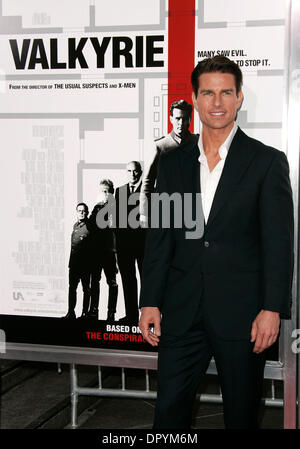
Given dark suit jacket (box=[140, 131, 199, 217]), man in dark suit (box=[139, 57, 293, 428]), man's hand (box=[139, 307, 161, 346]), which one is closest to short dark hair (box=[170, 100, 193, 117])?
dark suit jacket (box=[140, 131, 199, 217])

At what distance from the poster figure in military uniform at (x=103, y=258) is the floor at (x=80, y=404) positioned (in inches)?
45.4

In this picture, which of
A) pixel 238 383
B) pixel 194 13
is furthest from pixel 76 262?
pixel 194 13

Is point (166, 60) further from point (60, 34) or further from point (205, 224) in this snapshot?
point (205, 224)

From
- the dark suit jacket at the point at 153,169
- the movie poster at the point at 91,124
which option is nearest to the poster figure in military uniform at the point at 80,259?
the movie poster at the point at 91,124

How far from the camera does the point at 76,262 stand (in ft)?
10.3

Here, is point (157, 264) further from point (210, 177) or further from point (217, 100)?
point (217, 100)

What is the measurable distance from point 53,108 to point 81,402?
2.28 meters

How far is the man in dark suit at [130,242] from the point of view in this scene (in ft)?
9.95

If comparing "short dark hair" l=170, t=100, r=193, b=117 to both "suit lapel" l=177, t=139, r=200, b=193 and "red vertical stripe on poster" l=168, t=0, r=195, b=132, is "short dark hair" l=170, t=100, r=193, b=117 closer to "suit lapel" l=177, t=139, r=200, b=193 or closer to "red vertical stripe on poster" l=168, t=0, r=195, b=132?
"red vertical stripe on poster" l=168, t=0, r=195, b=132

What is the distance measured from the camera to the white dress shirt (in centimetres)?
255

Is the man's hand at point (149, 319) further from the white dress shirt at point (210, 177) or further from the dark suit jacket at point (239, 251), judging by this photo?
the white dress shirt at point (210, 177)

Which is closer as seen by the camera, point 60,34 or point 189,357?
point 189,357

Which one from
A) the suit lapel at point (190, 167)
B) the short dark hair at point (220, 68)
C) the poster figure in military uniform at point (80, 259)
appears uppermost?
the short dark hair at point (220, 68)

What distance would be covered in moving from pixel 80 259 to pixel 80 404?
66.7 inches
